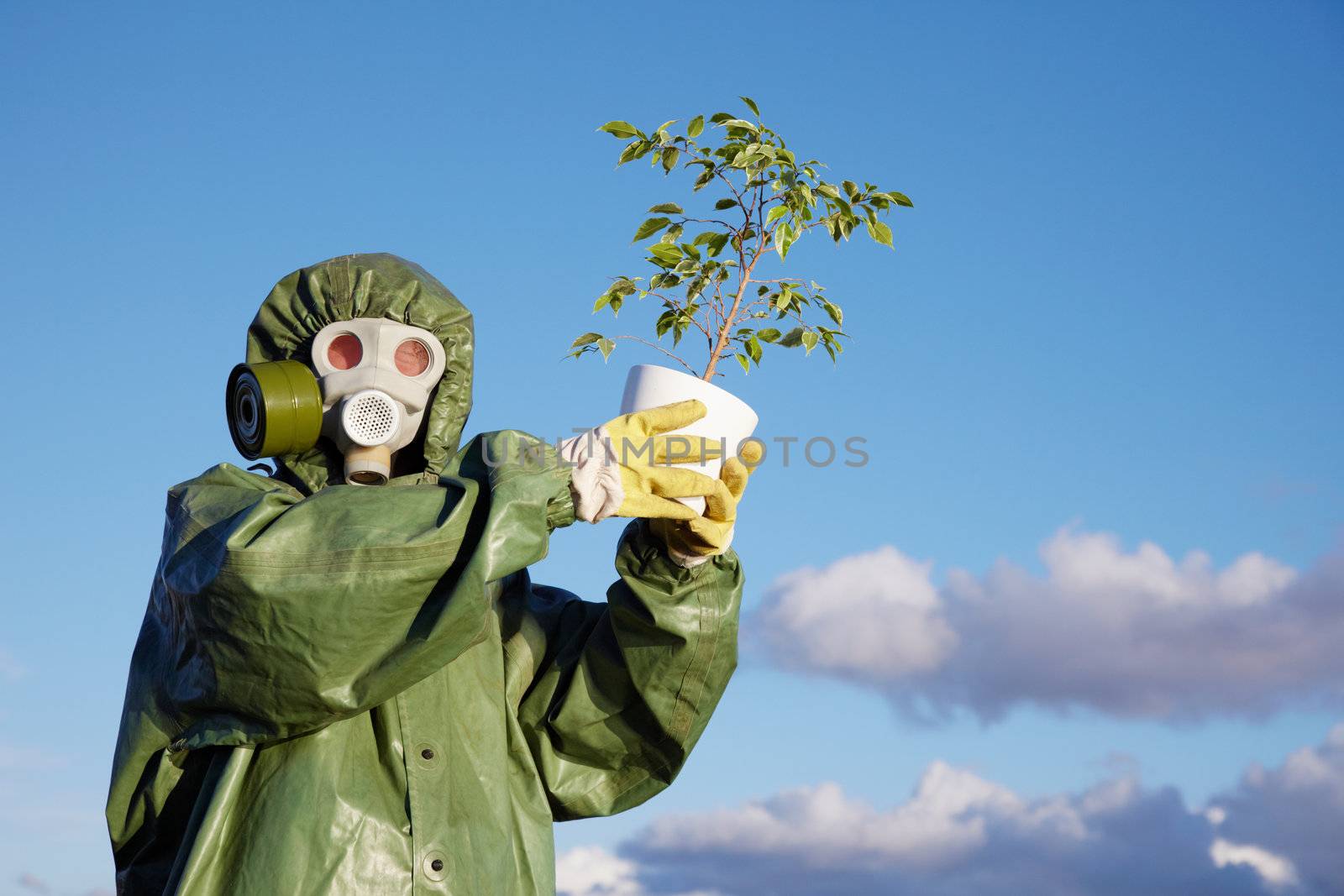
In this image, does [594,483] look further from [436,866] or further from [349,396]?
[436,866]

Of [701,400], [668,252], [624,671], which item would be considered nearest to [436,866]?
[624,671]

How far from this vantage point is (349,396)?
13.4 ft

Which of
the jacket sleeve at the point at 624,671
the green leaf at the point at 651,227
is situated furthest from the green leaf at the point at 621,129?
the jacket sleeve at the point at 624,671

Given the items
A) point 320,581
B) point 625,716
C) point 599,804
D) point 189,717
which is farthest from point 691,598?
point 189,717

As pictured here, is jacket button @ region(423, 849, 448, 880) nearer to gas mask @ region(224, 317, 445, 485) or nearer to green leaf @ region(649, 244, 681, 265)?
gas mask @ region(224, 317, 445, 485)

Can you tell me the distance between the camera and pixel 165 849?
4.07 m

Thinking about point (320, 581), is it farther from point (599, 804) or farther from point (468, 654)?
point (599, 804)

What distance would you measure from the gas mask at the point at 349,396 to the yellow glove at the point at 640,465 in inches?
22.2

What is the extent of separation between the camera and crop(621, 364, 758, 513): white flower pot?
388cm

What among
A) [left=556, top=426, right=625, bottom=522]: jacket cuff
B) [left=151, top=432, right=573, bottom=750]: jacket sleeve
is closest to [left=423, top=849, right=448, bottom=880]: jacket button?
[left=151, top=432, right=573, bottom=750]: jacket sleeve

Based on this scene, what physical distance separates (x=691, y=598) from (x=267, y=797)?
3.71 ft

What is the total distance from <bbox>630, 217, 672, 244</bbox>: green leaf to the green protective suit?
544mm

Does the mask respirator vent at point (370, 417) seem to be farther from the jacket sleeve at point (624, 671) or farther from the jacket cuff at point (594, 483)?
the jacket sleeve at point (624, 671)

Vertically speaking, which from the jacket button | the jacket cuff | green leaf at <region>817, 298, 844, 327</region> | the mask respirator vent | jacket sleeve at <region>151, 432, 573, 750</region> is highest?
green leaf at <region>817, 298, 844, 327</region>
